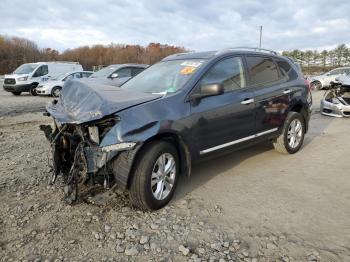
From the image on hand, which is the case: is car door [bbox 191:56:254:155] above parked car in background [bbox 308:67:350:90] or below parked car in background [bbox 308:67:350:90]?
below

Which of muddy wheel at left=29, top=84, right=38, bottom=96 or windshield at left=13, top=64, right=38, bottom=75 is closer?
muddy wheel at left=29, top=84, right=38, bottom=96

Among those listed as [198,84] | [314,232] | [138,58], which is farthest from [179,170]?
[138,58]

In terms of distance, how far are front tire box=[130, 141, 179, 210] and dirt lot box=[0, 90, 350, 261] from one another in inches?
6.4

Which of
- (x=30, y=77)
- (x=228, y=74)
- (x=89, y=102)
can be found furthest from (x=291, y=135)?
(x=30, y=77)

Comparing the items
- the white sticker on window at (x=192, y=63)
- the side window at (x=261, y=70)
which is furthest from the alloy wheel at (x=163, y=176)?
the side window at (x=261, y=70)

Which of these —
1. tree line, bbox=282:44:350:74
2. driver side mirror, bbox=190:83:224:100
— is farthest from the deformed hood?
tree line, bbox=282:44:350:74

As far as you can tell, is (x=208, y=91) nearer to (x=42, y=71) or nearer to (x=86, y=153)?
(x=86, y=153)

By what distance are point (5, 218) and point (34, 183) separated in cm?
91

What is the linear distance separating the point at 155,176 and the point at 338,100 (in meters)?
7.92

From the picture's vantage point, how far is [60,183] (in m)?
4.28

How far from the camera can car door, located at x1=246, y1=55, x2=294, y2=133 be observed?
4879 mm

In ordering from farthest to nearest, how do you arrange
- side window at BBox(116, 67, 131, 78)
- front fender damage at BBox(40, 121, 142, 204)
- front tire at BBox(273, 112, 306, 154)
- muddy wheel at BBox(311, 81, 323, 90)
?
muddy wheel at BBox(311, 81, 323, 90) → side window at BBox(116, 67, 131, 78) → front tire at BBox(273, 112, 306, 154) → front fender damage at BBox(40, 121, 142, 204)

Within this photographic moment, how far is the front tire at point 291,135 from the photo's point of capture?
559cm

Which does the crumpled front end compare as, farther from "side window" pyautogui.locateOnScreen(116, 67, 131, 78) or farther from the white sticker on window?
"side window" pyautogui.locateOnScreen(116, 67, 131, 78)
